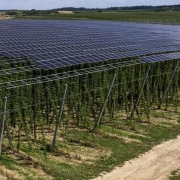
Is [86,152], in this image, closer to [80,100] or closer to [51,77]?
[80,100]

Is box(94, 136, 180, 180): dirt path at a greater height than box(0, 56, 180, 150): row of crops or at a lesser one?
lesser

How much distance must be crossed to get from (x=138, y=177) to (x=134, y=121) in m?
6.51

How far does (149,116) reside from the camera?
66.3 feet

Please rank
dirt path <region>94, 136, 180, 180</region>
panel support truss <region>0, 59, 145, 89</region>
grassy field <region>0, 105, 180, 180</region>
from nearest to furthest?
grassy field <region>0, 105, 180, 180</region> < dirt path <region>94, 136, 180, 180</region> < panel support truss <region>0, 59, 145, 89</region>

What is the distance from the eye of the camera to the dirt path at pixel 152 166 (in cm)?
1323

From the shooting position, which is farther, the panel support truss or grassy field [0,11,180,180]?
the panel support truss

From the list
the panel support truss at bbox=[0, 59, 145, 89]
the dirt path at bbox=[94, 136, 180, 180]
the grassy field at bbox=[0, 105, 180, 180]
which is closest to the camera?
the grassy field at bbox=[0, 105, 180, 180]

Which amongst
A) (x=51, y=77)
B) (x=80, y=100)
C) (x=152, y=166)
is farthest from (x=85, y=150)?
(x=51, y=77)

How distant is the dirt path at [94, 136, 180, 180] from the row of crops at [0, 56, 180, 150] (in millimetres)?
3365

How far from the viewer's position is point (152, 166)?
1424 cm

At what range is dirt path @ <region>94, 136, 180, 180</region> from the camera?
13.2 m

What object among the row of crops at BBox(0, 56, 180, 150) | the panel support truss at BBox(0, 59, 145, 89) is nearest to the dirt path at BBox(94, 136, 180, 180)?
the row of crops at BBox(0, 56, 180, 150)

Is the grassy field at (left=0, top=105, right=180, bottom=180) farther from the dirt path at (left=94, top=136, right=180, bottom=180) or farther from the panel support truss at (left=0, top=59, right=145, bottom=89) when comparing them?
the panel support truss at (left=0, top=59, right=145, bottom=89)

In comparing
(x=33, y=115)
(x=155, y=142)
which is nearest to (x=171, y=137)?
(x=155, y=142)
